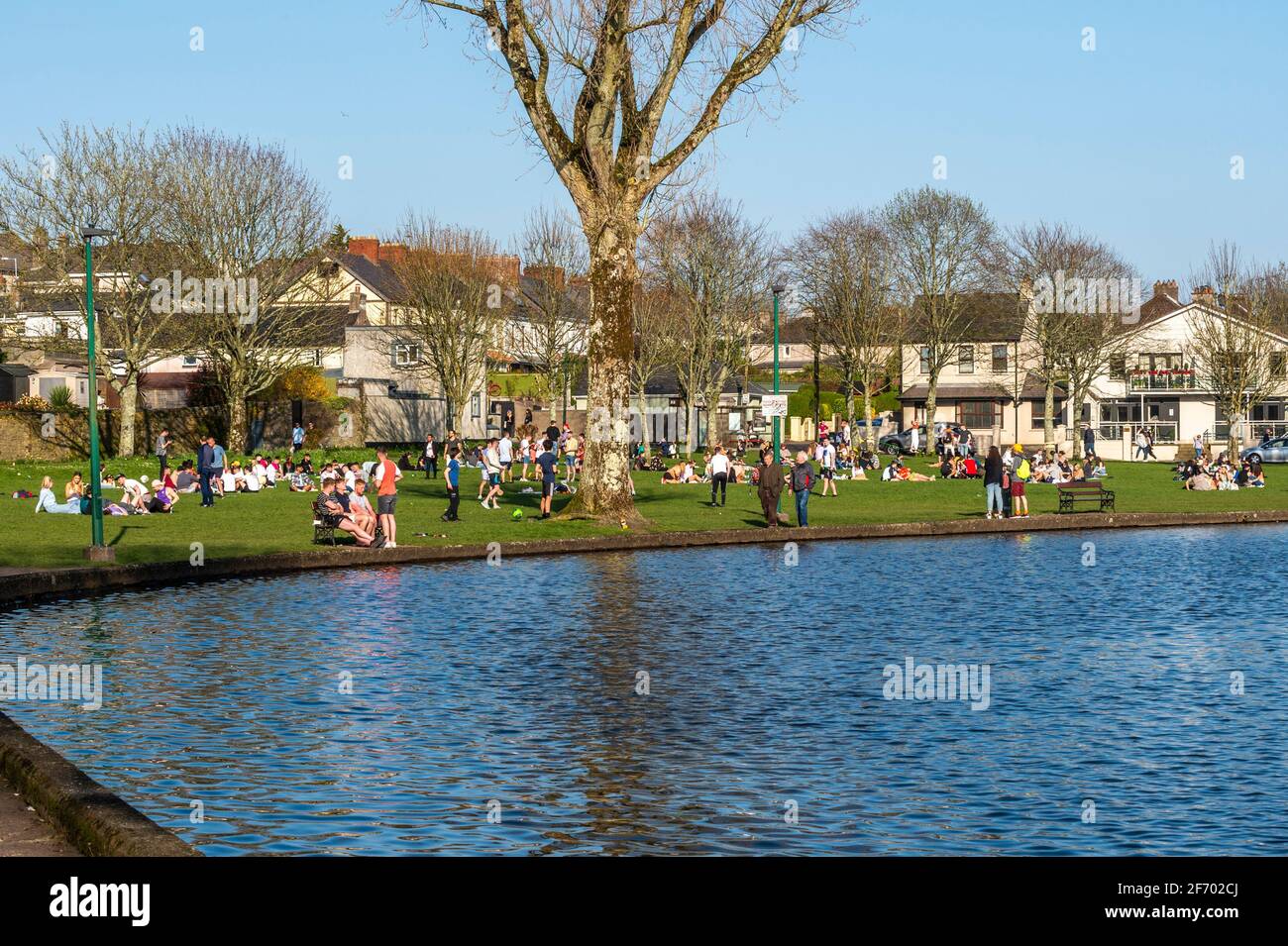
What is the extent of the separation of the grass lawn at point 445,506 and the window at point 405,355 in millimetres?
23612

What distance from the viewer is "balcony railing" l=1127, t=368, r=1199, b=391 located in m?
88.8

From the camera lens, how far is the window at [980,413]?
9025cm

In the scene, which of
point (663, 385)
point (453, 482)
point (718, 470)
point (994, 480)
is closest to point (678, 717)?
point (453, 482)

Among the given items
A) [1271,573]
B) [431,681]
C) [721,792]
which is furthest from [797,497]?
[721,792]


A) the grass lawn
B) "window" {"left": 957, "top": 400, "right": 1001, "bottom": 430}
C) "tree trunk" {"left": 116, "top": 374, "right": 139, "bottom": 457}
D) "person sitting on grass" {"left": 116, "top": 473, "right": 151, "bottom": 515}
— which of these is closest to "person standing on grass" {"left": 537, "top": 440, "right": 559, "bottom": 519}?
the grass lawn

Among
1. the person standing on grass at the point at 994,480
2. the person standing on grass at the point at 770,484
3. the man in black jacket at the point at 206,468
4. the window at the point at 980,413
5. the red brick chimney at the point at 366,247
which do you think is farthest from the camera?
the red brick chimney at the point at 366,247

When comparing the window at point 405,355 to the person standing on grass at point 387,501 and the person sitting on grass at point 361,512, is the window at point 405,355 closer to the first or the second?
the person sitting on grass at point 361,512

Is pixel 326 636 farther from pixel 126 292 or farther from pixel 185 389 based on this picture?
pixel 185 389

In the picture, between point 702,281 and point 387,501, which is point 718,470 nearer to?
point 387,501

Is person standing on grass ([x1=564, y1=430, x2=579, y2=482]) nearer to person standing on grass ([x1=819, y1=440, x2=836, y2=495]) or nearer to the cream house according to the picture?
person standing on grass ([x1=819, y1=440, x2=836, y2=495])

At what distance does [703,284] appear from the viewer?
245 ft

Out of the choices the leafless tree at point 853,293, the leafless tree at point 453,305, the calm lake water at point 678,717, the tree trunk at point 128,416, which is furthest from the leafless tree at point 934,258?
the calm lake water at point 678,717

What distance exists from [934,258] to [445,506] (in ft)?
153
